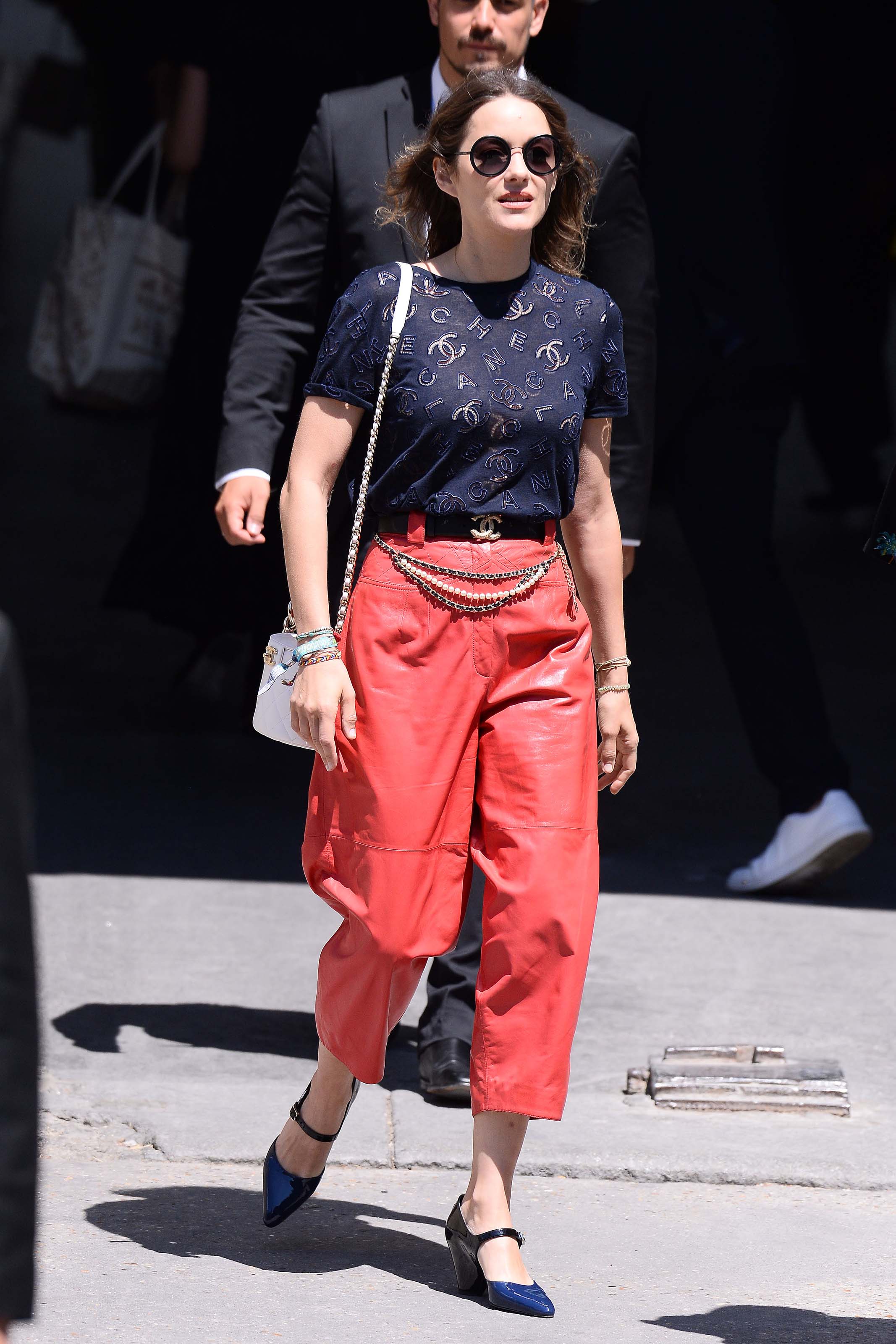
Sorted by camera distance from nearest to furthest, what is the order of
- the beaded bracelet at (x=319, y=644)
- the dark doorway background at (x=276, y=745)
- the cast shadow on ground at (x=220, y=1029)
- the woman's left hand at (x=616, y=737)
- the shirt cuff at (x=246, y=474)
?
the beaded bracelet at (x=319, y=644), the woman's left hand at (x=616, y=737), the shirt cuff at (x=246, y=474), the cast shadow on ground at (x=220, y=1029), the dark doorway background at (x=276, y=745)

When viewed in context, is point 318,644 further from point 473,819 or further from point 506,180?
point 506,180

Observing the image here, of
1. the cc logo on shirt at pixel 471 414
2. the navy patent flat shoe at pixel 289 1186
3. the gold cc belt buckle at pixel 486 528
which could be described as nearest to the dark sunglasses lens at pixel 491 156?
the cc logo on shirt at pixel 471 414

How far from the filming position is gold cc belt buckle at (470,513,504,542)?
3.22 meters

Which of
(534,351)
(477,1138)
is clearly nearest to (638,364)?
(534,351)

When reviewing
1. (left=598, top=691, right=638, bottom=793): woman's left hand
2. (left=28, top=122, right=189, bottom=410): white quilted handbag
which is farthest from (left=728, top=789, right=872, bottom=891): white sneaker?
(left=28, top=122, right=189, bottom=410): white quilted handbag

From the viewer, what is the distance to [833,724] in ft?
23.4

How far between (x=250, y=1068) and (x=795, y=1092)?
3.47 ft

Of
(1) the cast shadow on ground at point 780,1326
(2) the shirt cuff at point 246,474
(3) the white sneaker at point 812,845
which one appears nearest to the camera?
(1) the cast shadow on ground at point 780,1326

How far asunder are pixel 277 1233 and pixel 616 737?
3.19ft

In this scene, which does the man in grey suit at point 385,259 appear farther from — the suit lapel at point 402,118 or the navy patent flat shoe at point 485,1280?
the navy patent flat shoe at point 485,1280

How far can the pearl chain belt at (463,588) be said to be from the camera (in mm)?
3201

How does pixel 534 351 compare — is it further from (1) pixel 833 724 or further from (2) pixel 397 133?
(1) pixel 833 724

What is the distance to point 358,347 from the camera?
127 inches

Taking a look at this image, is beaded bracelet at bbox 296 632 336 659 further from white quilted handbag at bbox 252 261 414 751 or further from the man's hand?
the man's hand
